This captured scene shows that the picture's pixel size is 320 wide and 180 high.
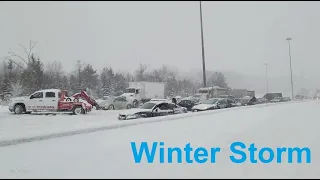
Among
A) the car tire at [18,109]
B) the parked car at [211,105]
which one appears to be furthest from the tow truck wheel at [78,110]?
the parked car at [211,105]

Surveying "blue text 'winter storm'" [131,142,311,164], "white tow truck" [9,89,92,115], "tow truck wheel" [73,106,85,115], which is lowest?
"blue text 'winter storm'" [131,142,311,164]

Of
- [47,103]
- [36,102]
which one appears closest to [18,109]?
[36,102]

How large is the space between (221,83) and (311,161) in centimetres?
11193

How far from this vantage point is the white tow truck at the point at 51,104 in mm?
21219

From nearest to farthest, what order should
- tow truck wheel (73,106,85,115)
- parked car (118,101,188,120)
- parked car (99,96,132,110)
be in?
parked car (118,101,188,120), tow truck wheel (73,106,85,115), parked car (99,96,132,110)

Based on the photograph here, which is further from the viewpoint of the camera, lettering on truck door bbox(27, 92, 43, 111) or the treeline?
the treeline

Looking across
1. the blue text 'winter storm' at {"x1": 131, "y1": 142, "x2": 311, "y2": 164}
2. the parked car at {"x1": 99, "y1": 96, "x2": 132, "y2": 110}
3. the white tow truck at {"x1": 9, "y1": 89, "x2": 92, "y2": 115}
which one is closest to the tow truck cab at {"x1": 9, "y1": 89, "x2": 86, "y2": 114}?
the white tow truck at {"x1": 9, "y1": 89, "x2": 92, "y2": 115}

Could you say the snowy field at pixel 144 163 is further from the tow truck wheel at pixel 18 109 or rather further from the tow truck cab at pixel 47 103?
the tow truck wheel at pixel 18 109

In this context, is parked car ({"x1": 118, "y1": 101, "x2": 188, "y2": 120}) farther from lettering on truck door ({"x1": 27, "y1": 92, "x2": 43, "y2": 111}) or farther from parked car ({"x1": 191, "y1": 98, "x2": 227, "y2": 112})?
lettering on truck door ({"x1": 27, "y1": 92, "x2": 43, "y2": 111})

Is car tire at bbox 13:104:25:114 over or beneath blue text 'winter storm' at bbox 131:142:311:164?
over

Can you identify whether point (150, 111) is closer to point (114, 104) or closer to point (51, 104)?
point (51, 104)

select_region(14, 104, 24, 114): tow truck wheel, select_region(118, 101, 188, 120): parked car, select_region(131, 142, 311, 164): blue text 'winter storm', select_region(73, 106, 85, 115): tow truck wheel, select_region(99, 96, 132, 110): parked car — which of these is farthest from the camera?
select_region(99, 96, 132, 110): parked car

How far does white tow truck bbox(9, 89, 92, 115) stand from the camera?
2122 cm

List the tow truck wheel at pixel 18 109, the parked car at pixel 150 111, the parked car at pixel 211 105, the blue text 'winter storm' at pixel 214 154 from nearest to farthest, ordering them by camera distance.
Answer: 1. the blue text 'winter storm' at pixel 214 154
2. the parked car at pixel 150 111
3. the tow truck wheel at pixel 18 109
4. the parked car at pixel 211 105
